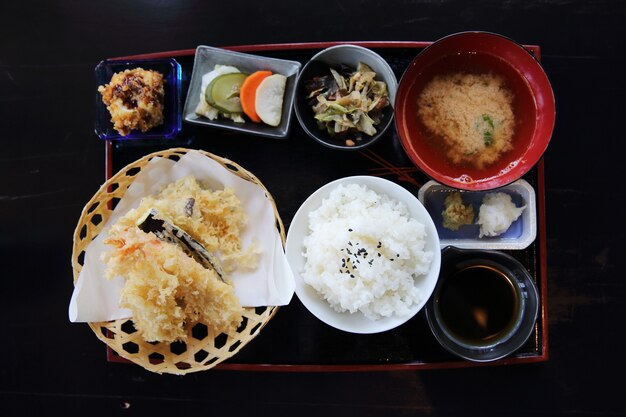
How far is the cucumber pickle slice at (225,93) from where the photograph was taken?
2.50 meters

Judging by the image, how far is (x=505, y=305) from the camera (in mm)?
2518

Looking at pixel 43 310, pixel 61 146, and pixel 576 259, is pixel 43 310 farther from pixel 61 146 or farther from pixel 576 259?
pixel 576 259

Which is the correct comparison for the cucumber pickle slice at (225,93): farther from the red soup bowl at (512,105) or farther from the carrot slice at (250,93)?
the red soup bowl at (512,105)

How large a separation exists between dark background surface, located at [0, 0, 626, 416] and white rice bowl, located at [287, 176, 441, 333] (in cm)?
50

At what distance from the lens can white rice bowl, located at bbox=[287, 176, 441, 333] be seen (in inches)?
91.6

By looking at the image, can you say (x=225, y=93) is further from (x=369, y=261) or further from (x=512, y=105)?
(x=512, y=105)

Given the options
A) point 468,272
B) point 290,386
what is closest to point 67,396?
point 290,386

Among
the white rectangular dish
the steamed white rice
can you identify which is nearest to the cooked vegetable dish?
the steamed white rice

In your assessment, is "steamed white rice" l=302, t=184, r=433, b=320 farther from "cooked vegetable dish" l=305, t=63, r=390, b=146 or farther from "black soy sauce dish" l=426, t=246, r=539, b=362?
"cooked vegetable dish" l=305, t=63, r=390, b=146

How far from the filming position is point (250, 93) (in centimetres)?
250

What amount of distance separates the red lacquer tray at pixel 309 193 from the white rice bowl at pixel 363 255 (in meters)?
0.21

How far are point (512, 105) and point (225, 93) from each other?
123cm

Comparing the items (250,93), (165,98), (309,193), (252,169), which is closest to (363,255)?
(309,193)

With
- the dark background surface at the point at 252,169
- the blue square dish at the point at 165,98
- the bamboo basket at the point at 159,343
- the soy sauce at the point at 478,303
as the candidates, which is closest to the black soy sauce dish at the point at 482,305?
the soy sauce at the point at 478,303
